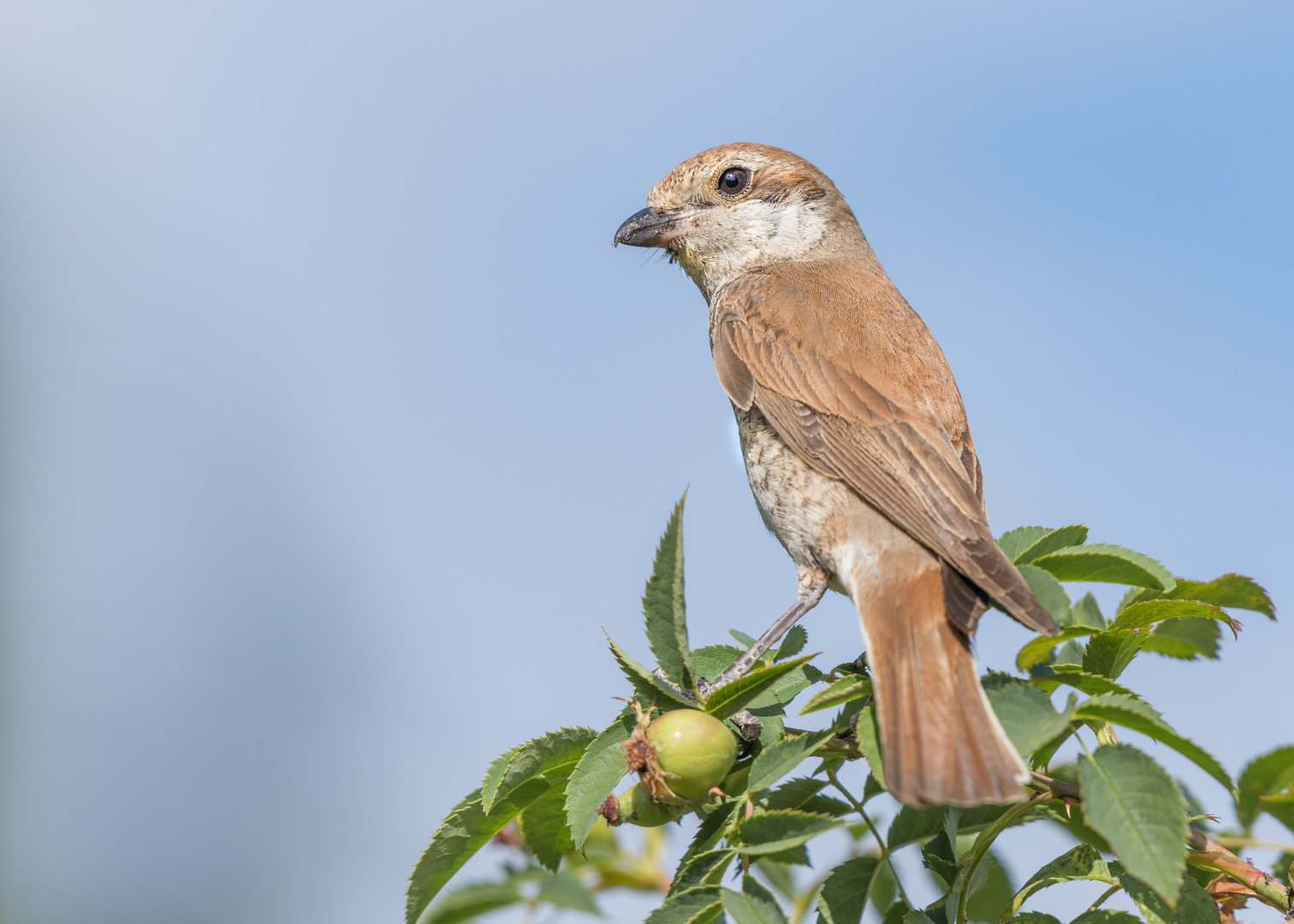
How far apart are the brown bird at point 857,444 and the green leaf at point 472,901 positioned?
87 cm

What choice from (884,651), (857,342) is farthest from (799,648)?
(857,342)

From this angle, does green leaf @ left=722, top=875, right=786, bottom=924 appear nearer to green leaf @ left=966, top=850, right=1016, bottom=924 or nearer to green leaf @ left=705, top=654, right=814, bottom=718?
green leaf @ left=705, top=654, right=814, bottom=718

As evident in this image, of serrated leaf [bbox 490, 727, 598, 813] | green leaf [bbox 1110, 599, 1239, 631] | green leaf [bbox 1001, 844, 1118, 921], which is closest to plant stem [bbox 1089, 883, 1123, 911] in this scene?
green leaf [bbox 1001, 844, 1118, 921]

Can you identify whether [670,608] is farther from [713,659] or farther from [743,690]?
[713,659]

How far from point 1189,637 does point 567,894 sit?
170 cm

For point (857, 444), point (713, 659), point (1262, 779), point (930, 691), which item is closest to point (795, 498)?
point (857, 444)

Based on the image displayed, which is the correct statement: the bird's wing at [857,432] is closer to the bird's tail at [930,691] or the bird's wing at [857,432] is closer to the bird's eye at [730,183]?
the bird's tail at [930,691]

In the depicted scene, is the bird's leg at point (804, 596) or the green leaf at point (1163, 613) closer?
the green leaf at point (1163, 613)

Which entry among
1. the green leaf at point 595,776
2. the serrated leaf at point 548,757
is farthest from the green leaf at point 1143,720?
the serrated leaf at point 548,757

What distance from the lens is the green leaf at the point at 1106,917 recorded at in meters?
2.04

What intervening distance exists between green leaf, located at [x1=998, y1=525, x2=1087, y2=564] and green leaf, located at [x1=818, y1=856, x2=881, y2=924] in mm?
861

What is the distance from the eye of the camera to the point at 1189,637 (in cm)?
239

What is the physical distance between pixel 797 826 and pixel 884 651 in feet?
2.12

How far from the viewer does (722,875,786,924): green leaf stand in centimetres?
192
